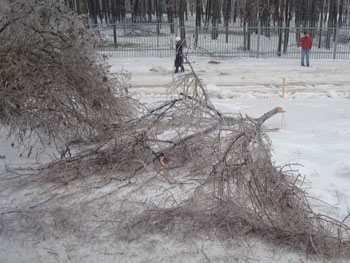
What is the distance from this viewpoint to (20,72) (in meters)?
6.68

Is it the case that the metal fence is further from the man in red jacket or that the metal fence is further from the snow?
the snow

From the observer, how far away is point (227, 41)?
2725cm

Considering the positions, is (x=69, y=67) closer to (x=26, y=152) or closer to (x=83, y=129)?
(x=83, y=129)

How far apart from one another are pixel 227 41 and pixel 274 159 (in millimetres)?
21228

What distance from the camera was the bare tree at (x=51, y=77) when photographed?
6.79 m

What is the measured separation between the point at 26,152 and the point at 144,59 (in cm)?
1630

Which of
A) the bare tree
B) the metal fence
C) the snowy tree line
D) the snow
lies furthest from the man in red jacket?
the bare tree

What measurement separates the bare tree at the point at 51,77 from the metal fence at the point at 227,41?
15164 mm

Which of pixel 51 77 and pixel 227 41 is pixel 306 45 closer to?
pixel 227 41

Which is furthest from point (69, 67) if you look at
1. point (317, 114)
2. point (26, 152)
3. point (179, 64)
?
point (179, 64)

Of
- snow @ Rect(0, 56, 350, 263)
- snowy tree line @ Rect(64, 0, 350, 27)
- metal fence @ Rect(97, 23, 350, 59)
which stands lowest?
snow @ Rect(0, 56, 350, 263)

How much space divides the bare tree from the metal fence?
15.2 meters

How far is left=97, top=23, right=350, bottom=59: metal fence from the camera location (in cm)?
2417

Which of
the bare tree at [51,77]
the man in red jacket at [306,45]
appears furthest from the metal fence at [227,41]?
the bare tree at [51,77]
